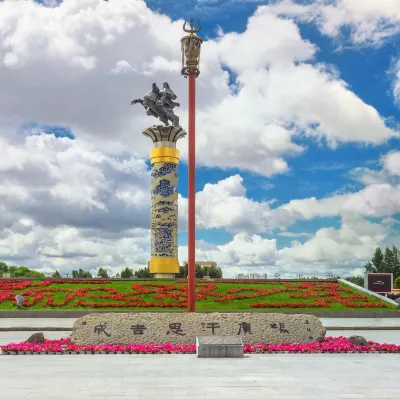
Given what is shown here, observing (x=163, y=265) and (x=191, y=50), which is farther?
(x=163, y=265)

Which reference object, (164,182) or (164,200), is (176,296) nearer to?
(164,200)

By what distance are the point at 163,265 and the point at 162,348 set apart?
833 inches

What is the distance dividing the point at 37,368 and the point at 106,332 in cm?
310

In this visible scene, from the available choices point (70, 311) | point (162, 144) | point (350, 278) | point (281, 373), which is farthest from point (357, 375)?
point (350, 278)

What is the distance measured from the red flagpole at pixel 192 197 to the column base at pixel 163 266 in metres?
18.2

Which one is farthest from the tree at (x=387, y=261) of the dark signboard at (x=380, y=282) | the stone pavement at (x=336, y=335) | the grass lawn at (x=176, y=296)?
the stone pavement at (x=336, y=335)

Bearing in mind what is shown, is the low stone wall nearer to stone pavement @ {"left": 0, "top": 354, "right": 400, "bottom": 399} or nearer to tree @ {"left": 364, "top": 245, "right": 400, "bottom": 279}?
stone pavement @ {"left": 0, "top": 354, "right": 400, "bottom": 399}

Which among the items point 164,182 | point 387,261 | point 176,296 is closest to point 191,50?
point 176,296

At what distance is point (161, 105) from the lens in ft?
116

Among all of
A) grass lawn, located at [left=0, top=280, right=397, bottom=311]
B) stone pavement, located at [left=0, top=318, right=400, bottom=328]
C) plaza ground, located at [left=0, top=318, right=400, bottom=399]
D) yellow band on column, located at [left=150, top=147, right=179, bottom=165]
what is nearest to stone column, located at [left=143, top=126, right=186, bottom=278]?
yellow band on column, located at [left=150, top=147, right=179, bottom=165]

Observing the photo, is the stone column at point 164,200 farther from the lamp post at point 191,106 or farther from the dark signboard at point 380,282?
the lamp post at point 191,106

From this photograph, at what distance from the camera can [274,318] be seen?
1401cm

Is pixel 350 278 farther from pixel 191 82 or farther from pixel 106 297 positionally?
pixel 191 82

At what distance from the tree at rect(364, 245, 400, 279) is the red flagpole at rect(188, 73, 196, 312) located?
58302 millimetres
